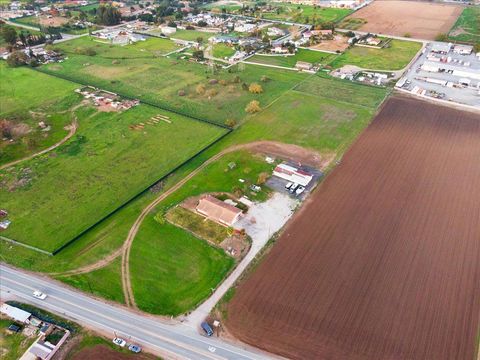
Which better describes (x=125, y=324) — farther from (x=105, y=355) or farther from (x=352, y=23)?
(x=352, y=23)

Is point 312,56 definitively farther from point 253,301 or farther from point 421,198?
point 253,301

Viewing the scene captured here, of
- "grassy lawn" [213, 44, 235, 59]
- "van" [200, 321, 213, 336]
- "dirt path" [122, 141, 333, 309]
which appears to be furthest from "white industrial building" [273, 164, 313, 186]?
"grassy lawn" [213, 44, 235, 59]

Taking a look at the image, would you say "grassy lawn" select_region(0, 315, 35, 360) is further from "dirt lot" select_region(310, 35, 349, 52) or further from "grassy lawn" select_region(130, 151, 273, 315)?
"dirt lot" select_region(310, 35, 349, 52)

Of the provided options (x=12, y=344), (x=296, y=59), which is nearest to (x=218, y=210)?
(x=12, y=344)

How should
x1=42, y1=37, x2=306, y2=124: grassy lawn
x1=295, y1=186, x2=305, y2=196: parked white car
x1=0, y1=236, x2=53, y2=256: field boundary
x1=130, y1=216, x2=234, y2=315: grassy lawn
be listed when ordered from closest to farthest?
1. x1=130, y1=216, x2=234, y2=315: grassy lawn
2. x1=0, y1=236, x2=53, y2=256: field boundary
3. x1=295, y1=186, x2=305, y2=196: parked white car
4. x1=42, y1=37, x2=306, y2=124: grassy lawn

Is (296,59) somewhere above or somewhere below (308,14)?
below

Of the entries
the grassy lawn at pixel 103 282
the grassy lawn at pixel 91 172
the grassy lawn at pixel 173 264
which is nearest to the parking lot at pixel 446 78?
the grassy lawn at pixel 91 172

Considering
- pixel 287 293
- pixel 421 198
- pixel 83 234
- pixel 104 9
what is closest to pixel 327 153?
pixel 421 198

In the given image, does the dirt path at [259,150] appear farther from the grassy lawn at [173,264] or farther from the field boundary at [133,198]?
the field boundary at [133,198]
